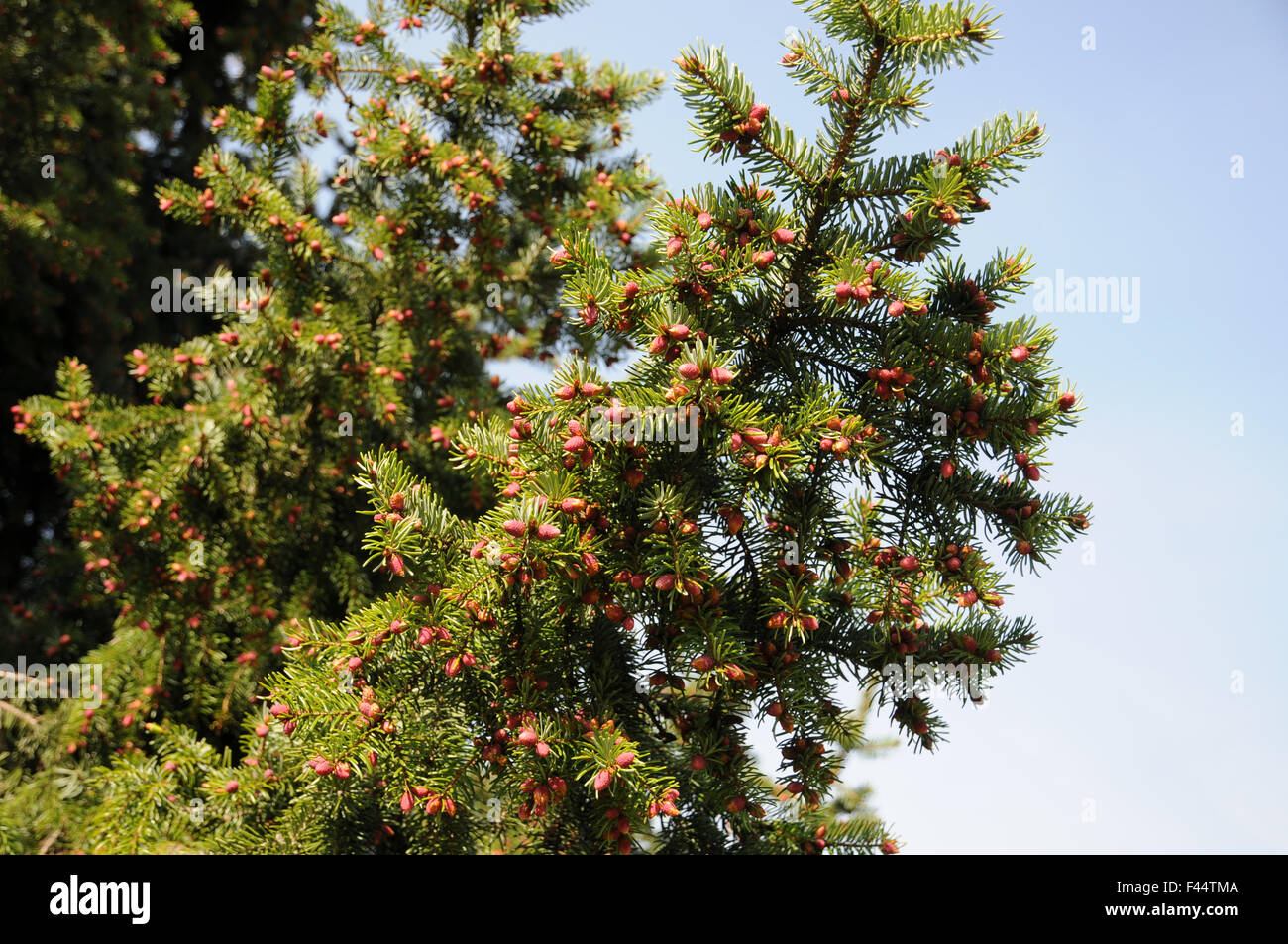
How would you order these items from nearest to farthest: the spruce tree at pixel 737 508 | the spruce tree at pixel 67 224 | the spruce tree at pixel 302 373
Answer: the spruce tree at pixel 737 508, the spruce tree at pixel 302 373, the spruce tree at pixel 67 224

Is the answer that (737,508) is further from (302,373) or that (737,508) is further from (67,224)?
(67,224)

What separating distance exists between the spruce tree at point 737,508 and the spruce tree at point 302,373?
86cm

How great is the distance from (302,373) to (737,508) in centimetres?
150

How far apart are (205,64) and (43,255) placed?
209 centimetres

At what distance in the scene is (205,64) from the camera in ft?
15.8

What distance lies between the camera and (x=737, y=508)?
1.22 m

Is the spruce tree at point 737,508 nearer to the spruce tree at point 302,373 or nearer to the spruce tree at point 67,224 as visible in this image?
the spruce tree at point 302,373

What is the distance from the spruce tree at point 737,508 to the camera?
1.13 m

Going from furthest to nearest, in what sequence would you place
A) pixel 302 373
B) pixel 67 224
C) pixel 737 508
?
pixel 67 224 < pixel 302 373 < pixel 737 508

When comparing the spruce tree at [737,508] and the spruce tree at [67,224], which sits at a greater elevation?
the spruce tree at [67,224]

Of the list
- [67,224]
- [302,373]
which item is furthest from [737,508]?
[67,224]

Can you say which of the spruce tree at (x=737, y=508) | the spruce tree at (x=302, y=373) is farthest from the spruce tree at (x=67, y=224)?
the spruce tree at (x=737, y=508)

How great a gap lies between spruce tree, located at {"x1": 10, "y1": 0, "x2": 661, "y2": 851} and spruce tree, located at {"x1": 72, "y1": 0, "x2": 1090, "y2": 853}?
2.83 feet
